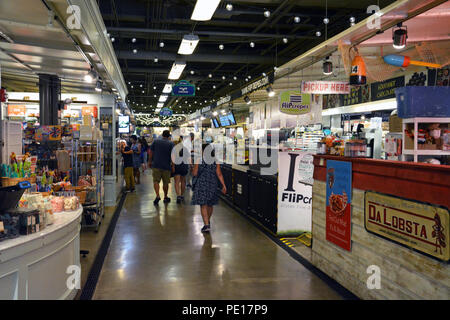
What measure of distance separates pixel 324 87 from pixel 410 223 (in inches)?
209

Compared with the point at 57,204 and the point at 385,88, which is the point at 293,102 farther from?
the point at 57,204

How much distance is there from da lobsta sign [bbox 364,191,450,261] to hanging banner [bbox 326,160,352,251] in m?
0.38

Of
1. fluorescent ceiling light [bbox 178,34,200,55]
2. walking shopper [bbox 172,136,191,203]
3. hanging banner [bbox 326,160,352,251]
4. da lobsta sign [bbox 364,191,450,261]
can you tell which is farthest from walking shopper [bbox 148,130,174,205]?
da lobsta sign [bbox 364,191,450,261]

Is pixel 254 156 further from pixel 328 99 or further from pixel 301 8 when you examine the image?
pixel 328 99

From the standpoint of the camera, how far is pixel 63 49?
5.32 m

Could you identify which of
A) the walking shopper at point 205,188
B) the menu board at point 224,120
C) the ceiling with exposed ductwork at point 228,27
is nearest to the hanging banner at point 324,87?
the ceiling with exposed ductwork at point 228,27

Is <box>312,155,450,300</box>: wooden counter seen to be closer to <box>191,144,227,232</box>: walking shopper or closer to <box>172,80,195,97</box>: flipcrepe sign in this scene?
<box>191,144,227,232</box>: walking shopper

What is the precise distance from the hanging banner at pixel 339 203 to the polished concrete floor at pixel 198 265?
530 mm

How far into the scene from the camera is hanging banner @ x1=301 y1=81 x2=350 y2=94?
7829 millimetres

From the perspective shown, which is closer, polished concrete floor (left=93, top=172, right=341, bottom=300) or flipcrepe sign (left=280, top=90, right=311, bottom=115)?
polished concrete floor (left=93, top=172, right=341, bottom=300)

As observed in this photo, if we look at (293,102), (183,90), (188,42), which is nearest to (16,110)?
(183,90)

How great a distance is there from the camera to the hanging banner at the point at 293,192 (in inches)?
244

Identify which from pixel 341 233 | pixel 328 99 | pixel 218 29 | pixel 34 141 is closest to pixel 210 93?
pixel 328 99

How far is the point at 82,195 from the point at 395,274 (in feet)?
14.2
